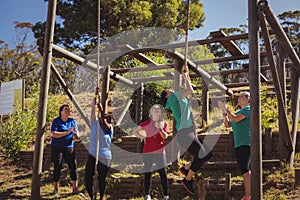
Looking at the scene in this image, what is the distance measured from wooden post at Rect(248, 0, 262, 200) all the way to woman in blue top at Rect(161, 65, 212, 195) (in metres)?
0.69

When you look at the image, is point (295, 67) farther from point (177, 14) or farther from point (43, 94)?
point (177, 14)

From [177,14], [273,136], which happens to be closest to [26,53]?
[177,14]

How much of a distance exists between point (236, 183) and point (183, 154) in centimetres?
193

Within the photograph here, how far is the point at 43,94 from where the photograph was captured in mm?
6039

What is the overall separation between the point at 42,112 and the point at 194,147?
101 inches

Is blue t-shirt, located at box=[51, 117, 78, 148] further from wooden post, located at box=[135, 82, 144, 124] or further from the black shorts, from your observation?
wooden post, located at box=[135, 82, 144, 124]

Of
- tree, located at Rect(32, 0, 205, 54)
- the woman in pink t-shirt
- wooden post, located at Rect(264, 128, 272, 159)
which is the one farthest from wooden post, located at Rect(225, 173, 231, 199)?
tree, located at Rect(32, 0, 205, 54)

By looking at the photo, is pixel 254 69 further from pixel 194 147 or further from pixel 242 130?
pixel 194 147

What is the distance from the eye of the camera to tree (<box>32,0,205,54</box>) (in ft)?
54.4

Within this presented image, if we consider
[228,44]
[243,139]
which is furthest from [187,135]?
[228,44]

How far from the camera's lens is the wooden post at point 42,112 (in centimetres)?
580

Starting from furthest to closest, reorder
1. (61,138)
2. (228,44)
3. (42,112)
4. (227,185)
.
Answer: (228,44)
(61,138)
(42,112)
(227,185)

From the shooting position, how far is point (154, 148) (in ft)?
17.7

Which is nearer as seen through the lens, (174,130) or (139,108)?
(174,130)
